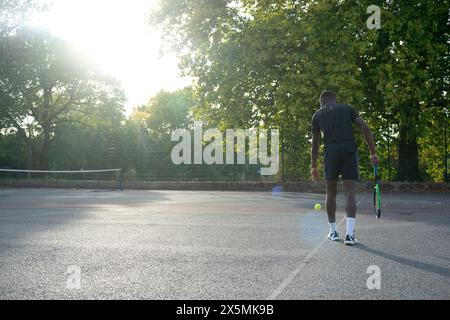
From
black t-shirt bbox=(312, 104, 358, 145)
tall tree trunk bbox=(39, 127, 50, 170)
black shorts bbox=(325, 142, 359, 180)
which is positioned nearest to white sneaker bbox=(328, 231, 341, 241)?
black shorts bbox=(325, 142, 359, 180)

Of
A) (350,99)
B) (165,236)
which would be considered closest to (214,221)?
(165,236)

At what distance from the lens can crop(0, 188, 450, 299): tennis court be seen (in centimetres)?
453

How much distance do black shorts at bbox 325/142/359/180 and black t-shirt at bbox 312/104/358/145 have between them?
0.09 meters

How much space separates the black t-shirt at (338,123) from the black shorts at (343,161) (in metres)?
0.09

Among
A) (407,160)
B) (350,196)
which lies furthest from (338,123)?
(407,160)

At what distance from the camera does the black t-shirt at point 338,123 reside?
285 inches

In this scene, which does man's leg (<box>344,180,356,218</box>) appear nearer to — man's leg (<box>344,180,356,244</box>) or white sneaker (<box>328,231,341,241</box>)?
man's leg (<box>344,180,356,244</box>)

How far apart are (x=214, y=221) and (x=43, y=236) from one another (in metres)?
3.36

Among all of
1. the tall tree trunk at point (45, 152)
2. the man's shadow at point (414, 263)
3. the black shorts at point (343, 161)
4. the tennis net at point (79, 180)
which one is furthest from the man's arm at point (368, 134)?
the tall tree trunk at point (45, 152)

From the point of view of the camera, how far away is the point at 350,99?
59.8 feet

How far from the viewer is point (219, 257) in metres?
6.18

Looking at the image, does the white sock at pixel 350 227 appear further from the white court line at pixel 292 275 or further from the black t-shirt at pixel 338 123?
the black t-shirt at pixel 338 123

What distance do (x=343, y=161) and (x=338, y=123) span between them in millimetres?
547

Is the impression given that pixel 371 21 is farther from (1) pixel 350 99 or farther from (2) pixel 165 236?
(2) pixel 165 236
